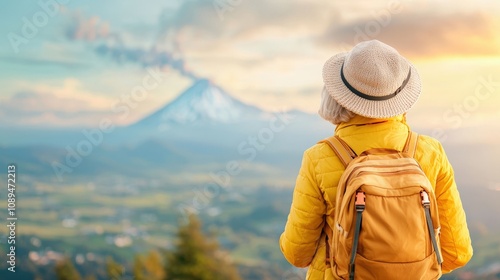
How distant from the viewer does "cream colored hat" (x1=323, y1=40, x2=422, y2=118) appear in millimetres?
1903

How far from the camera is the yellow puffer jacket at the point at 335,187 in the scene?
6.29 feet

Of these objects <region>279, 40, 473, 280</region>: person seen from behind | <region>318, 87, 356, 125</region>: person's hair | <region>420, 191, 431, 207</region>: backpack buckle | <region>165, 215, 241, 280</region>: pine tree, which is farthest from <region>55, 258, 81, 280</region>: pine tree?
<region>420, 191, 431, 207</region>: backpack buckle

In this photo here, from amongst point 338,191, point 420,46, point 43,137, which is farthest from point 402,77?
point 43,137

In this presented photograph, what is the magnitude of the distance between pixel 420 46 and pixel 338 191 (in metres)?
39.8

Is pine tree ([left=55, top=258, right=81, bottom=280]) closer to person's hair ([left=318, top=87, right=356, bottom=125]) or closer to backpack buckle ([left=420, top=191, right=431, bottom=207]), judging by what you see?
person's hair ([left=318, top=87, right=356, bottom=125])

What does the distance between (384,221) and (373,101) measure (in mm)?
365

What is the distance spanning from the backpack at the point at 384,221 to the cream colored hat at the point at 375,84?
0.16 meters

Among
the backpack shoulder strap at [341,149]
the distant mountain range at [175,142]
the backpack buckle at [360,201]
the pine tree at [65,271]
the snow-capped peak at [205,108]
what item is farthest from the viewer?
the snow-capped peak at [205,108]

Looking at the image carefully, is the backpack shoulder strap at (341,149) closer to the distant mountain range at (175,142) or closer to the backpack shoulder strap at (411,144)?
the backpack shoulder strap at (411,144)

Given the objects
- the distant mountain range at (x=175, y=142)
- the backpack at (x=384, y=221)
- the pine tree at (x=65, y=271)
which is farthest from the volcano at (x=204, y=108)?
the backpack at (x=384, y=221)

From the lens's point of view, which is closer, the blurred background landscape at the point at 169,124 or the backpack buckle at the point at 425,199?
the backpack buckle at the point at 425,199

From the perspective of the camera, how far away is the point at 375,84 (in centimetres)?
191

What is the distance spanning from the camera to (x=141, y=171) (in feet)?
214

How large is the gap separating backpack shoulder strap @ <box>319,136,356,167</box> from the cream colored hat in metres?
0.10
